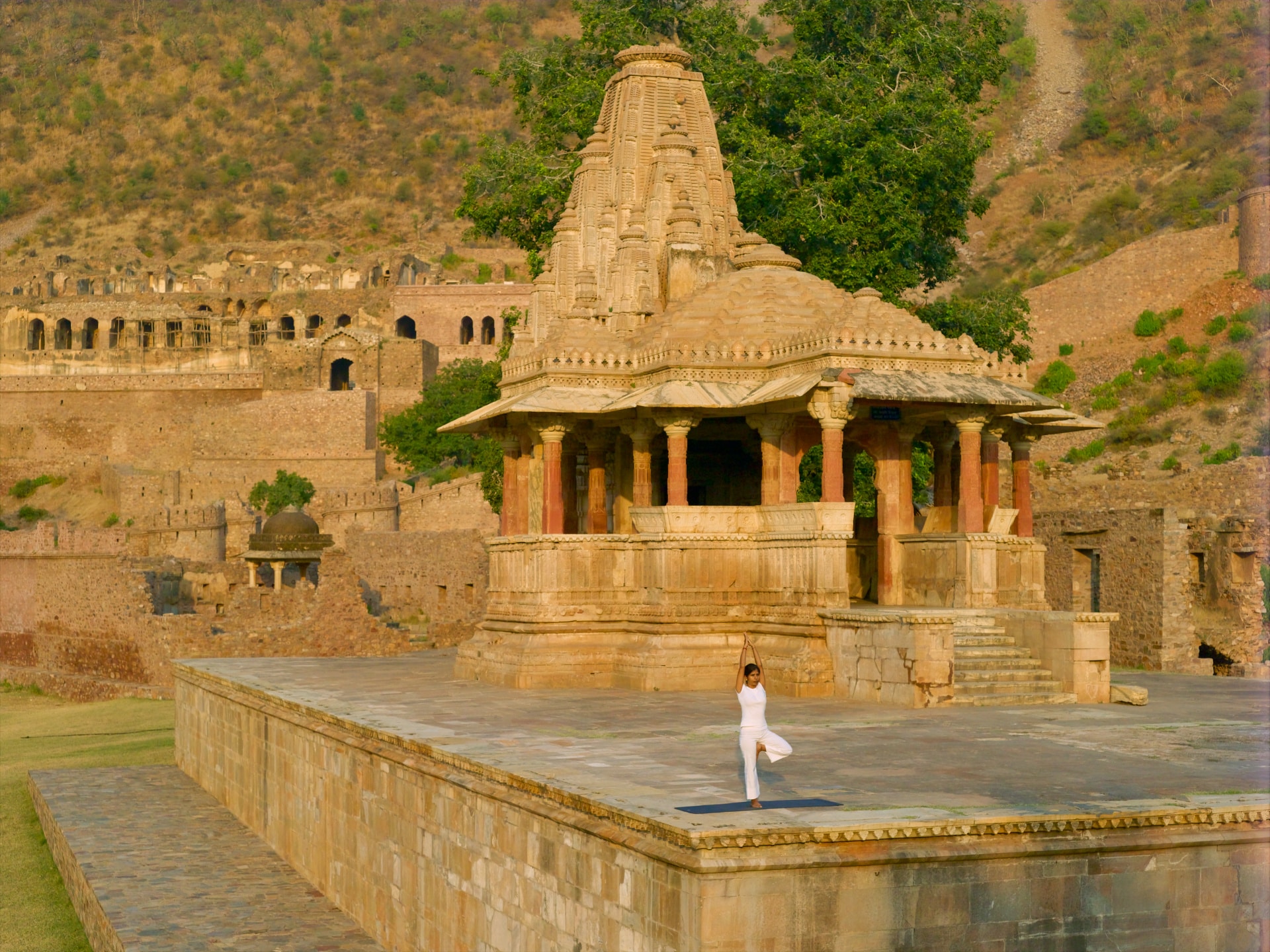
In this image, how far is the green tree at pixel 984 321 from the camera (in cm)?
2544

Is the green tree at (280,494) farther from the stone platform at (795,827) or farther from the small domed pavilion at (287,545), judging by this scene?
the stone platform at (795,827)

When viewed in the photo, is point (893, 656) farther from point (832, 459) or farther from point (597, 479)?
point (597, 479)

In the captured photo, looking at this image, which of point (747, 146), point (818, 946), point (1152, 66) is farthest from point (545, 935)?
point (1152, 66)

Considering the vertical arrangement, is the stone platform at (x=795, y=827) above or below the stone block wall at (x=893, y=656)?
below

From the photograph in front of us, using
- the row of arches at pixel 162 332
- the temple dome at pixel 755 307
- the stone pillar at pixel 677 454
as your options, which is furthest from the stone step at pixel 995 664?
the row of arches at pixel 162 332

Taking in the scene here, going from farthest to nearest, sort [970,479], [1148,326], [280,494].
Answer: [1148,326] < [280,494] < [970,479]

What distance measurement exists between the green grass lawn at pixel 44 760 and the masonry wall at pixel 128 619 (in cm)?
69

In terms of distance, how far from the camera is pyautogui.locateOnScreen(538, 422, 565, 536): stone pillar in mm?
15516

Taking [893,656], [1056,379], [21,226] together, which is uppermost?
[21,226]

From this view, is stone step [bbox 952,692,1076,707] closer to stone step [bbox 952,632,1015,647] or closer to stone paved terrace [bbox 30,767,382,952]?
stone step [bbox 952,632,1015,647]

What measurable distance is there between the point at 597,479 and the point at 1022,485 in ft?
13.5

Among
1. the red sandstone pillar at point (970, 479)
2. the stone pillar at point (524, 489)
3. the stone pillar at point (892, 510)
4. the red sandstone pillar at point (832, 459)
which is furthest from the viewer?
the stone pillar at point (524, 489)

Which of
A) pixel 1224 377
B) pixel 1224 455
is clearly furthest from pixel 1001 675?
pixel 1224 377

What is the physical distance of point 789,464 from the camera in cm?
1468
